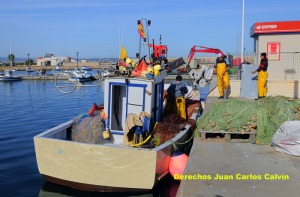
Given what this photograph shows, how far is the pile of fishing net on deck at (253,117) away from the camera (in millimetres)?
8219

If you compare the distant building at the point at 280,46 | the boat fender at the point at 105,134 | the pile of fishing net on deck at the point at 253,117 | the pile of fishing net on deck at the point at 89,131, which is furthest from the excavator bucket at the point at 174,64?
the distant building at the point at 280,46

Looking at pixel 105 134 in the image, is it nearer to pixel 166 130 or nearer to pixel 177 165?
pixel 166 130

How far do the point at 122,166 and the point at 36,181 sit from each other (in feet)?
9.56

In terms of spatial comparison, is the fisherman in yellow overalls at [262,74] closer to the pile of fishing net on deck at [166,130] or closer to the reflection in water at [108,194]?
the pile of fishing net on deck at [166,130]

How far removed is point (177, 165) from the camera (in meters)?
7.77

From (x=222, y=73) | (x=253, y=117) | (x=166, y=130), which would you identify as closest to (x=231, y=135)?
(x=253, y=117)

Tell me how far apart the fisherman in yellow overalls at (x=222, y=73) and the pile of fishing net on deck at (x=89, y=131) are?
592 centimetres

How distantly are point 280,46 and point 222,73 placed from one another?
5072 millimetres

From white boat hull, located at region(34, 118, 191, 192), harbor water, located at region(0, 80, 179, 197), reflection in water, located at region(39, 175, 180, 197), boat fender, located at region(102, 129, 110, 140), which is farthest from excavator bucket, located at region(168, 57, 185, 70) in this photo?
white boat hull, located at region(34, 118, 191, 192)

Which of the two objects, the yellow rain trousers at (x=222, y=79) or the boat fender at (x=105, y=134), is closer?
the boat fender at (x=105, y=134)

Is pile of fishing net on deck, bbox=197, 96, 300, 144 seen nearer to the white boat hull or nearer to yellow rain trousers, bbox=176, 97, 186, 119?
the white boat hull

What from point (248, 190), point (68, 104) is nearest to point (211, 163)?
point (248, 190)

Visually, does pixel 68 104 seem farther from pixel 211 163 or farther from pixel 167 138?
pixel 211 163

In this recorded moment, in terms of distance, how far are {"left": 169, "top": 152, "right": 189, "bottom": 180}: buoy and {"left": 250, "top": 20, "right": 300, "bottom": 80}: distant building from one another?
389 inches
